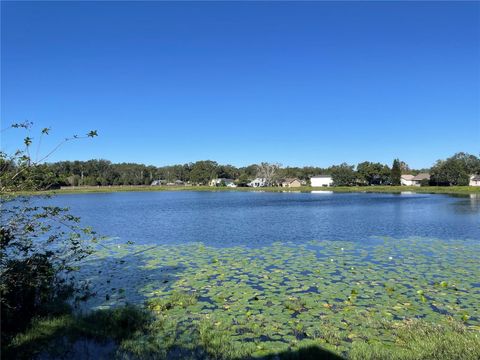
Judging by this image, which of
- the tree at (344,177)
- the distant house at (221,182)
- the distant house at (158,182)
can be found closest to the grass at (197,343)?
the tree at (344,177)

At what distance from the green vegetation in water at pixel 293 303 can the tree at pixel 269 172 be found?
11951 centimetres

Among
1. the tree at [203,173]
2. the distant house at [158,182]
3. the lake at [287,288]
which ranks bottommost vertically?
the lake at [287,288]

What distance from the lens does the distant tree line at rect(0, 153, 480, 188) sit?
336 ft

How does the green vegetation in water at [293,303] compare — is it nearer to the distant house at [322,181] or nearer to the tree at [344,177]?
the tree at [344,177]

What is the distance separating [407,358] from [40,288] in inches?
318

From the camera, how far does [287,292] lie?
34.7 ft

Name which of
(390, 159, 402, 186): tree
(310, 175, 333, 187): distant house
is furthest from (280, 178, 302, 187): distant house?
(390, 159, 402, 186): tree

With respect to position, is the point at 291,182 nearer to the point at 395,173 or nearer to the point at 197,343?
the point at 395,173

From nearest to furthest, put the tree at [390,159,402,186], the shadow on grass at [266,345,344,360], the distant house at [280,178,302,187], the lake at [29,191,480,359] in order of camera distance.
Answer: the shadow on grass at [266,345,344,360]
the lake at [29,191,480,359]
the tree at [390,159,402,186]
the distant house at [280,178,302,187]

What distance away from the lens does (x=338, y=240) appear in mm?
20562

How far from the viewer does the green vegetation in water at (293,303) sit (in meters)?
6.96

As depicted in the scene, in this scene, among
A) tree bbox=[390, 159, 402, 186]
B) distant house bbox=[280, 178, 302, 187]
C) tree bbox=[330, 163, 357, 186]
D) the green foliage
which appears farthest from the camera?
distant house bbox=[280, 178, 302, 187]

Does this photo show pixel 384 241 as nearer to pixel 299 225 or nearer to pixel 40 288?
pixel 299 225

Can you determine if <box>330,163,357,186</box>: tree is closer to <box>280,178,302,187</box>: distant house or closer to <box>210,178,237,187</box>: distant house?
<box>280,178,302,187</box>: distant house
